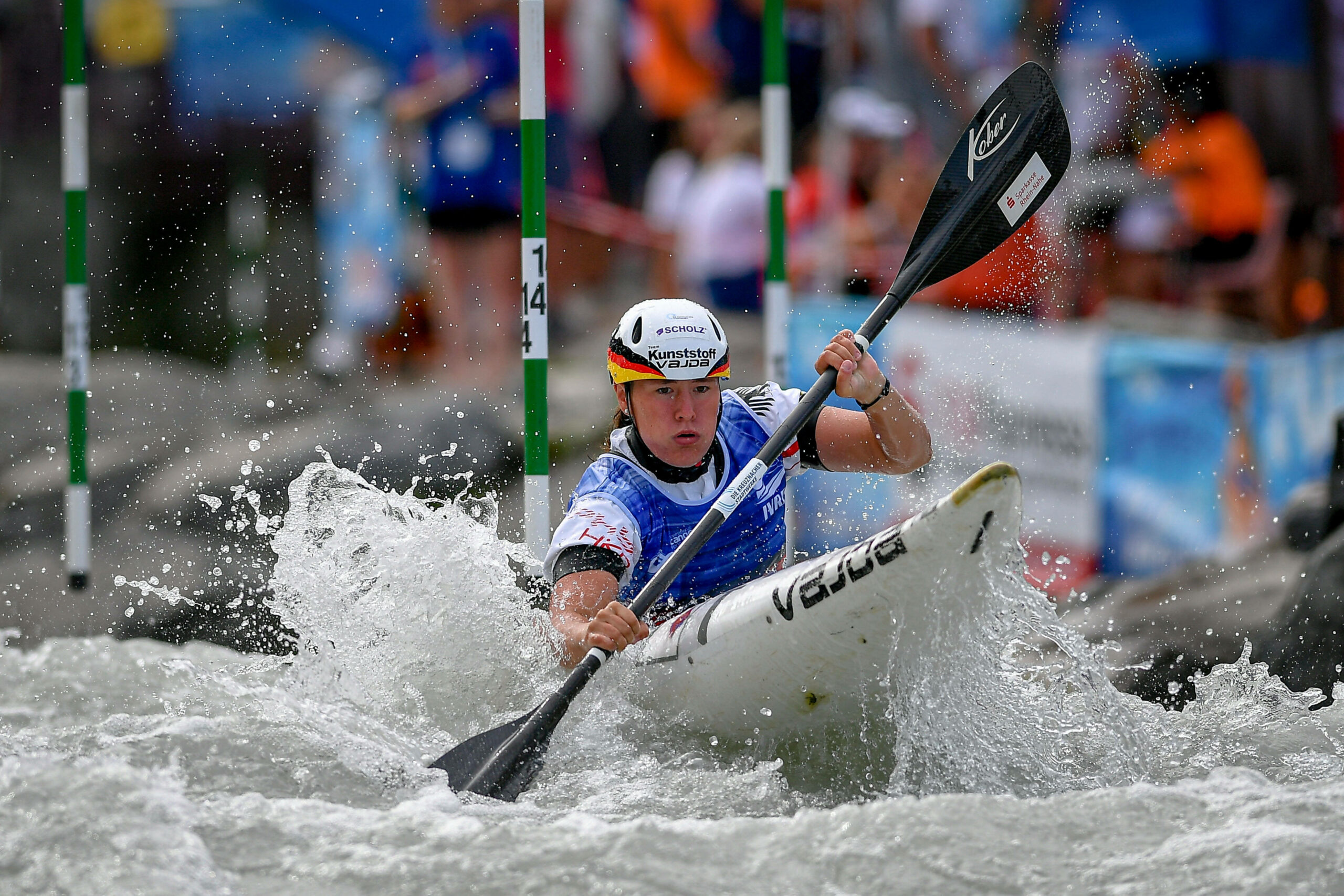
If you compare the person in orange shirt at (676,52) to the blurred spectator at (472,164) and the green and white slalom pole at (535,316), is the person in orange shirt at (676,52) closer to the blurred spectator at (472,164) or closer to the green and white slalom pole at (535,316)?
the blurred spectator at (472,164)

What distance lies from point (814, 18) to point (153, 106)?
4.82 meters

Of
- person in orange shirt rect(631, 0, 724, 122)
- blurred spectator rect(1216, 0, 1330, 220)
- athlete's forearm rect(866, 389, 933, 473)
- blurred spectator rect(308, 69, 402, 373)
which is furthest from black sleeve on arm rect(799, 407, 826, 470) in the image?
blurred spectator rect(308, 69, 402, 373)

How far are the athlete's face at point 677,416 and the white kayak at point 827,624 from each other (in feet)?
1.47

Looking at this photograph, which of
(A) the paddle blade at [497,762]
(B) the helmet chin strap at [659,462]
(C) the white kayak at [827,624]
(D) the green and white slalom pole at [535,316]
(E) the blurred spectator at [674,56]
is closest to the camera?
(C) the white kayak at [827,624]

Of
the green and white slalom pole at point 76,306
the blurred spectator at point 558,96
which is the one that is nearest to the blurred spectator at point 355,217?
the blurred spectator at point 558,96

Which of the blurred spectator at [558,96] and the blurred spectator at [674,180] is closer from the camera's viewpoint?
the blurred spectator at [558,96]

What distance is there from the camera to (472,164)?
8570 mm

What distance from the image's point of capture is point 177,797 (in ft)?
10.3

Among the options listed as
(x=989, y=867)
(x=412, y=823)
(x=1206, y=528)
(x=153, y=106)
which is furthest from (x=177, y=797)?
(x=153, y=106)

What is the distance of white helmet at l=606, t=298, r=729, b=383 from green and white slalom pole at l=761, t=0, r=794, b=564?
136 cm

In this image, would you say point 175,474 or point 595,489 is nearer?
point 595,489

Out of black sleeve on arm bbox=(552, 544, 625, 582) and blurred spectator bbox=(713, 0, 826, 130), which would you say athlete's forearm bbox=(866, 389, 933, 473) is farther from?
blurred spectator bbox=(713, 0, 826, 130)

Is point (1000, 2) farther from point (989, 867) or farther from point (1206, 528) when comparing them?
point (989, 867)

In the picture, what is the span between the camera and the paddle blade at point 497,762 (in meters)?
3.50
